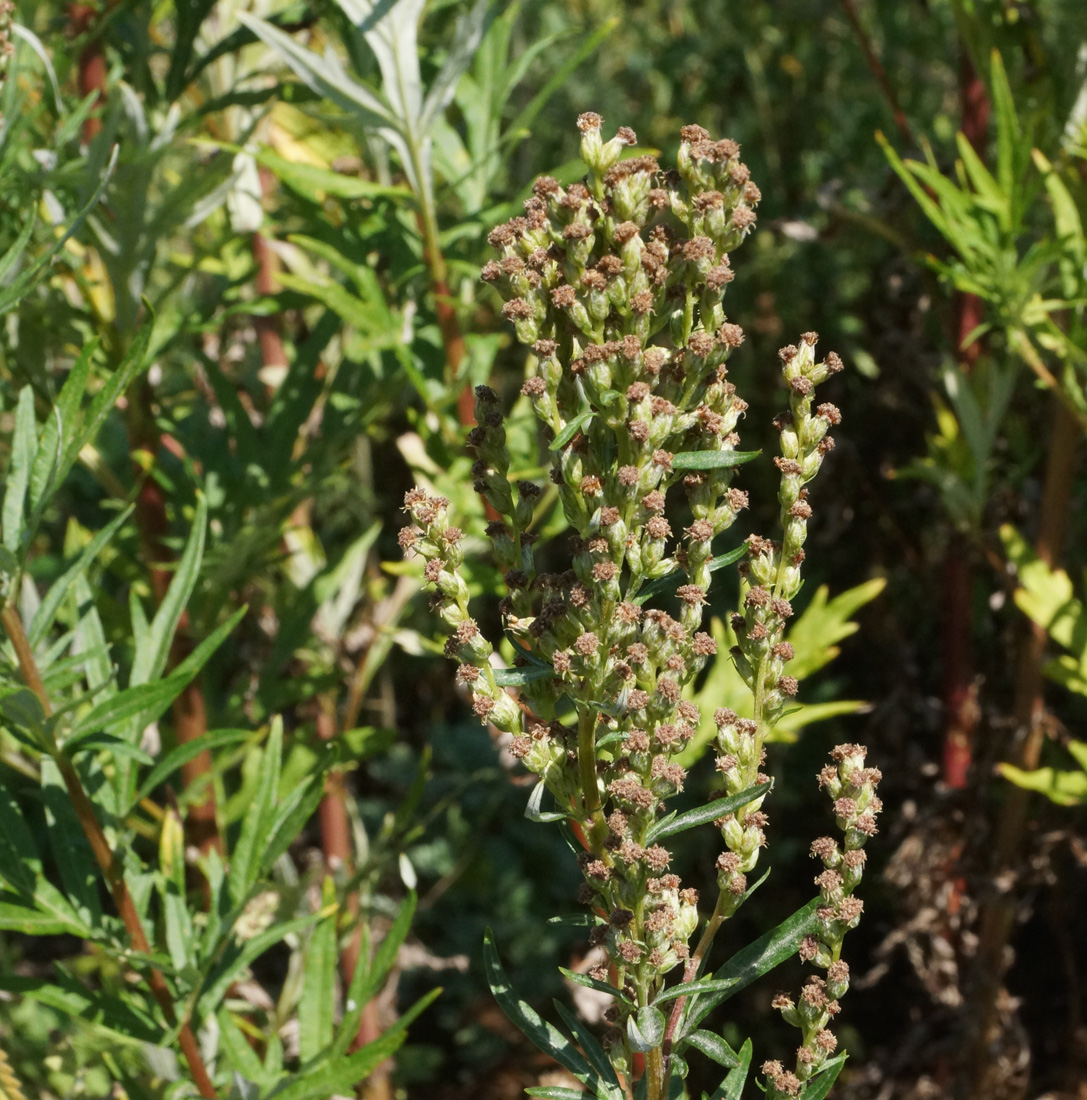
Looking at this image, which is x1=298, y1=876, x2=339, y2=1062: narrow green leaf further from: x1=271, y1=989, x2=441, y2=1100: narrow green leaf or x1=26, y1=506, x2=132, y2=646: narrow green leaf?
x1=26, y1=506, x2=132, y2=646: narrow green leaf

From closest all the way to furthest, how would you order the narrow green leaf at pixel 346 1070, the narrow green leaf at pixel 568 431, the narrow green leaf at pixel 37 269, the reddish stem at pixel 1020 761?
the narrow green leaf at pixel 568 431 < the narrow green leaf at pixel 37 269 < the narrow green leaf at pixel 346 1070 < the reddish stem at pixel 1020 761

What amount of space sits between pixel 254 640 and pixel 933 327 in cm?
121

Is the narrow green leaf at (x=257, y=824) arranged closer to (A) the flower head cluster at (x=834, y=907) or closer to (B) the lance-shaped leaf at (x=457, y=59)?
(A) the flower head cluster at (x=834, y=907)

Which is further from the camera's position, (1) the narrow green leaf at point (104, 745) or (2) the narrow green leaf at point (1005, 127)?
(2) the narrow green leaf at point (1005, 127)

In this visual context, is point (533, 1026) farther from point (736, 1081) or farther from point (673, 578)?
point (673, 578)

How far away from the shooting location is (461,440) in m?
1.30

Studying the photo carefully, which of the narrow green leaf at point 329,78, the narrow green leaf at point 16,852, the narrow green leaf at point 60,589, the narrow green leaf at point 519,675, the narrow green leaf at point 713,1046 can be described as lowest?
the narrow green leaf at point 713,1046

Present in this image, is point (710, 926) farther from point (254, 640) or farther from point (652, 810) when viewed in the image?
point (254, 640)

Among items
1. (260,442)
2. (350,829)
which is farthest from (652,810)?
(350,829)

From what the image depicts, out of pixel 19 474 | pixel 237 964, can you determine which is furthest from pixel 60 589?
pixel 237 964

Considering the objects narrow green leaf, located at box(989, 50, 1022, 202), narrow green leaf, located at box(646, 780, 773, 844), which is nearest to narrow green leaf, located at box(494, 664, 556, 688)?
narrow green leaf, located at box(646, 780, 773, 844)

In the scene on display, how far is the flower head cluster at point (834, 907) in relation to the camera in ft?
2.19

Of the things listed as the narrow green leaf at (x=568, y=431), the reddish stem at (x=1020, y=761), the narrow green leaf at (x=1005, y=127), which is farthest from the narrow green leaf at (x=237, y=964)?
the narrow green leaf at (x=1005, y=127)

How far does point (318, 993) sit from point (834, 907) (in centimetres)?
57
